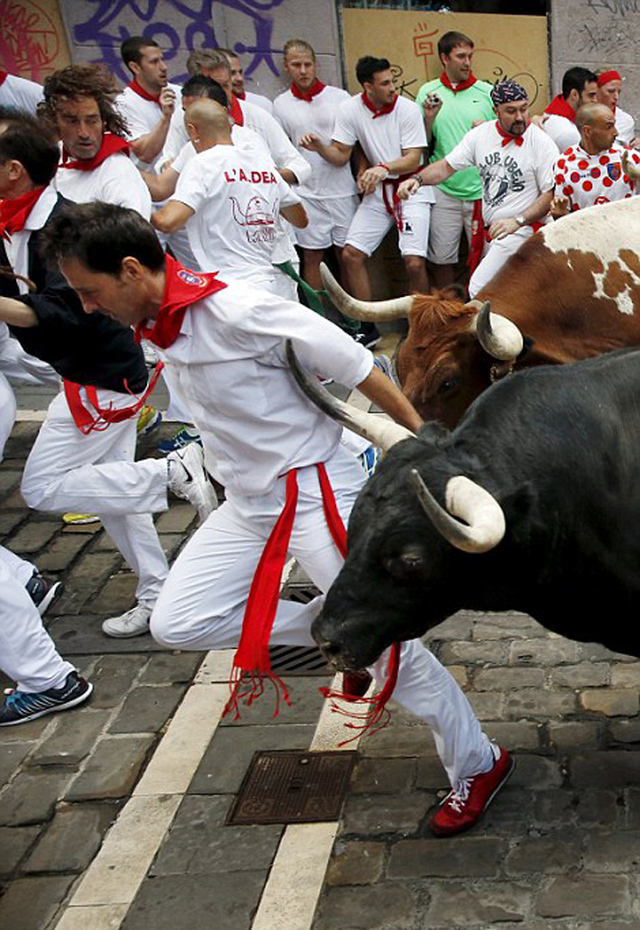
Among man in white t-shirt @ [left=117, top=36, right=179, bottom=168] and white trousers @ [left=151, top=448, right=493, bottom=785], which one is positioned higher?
man in white t-shirt @ [left=117, top=36, right=179, bottom=168]

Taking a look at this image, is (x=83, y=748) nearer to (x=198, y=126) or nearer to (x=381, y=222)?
(x=198, y=126)

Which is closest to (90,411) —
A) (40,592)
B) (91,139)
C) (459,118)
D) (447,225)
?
(40,592)

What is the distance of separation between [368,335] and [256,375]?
19.2 ft

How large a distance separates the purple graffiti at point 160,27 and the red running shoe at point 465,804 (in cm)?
769

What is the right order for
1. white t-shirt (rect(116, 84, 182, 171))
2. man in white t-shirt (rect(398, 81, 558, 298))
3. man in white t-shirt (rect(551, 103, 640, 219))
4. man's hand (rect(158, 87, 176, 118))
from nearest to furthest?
man in white t-shirt (rect(551, 103, 640, 219)) < man in white t-shirt (rect(398, 81, 558, 298)) < man's hand (rect(158, 87, 176, 118)) < white t-shirt (rect(116, 84, 182, 171))

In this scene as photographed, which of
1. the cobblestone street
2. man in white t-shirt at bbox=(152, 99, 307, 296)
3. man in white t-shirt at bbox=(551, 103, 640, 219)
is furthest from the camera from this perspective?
man in white t-shirt at bbox=(551, 103, 640, 219)

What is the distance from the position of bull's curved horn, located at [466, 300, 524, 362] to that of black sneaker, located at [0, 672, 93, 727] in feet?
7.68

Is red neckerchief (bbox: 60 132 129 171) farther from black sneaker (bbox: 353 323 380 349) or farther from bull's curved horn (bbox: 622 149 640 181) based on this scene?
black sneaker (bbox: 353 323 380 349)

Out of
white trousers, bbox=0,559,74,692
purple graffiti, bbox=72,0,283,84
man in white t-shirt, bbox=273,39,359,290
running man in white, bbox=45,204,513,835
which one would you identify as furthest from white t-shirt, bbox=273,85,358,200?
running man in white, bbox=45,204,513,835

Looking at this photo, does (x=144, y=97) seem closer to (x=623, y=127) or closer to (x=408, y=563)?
(x=623, y=127)

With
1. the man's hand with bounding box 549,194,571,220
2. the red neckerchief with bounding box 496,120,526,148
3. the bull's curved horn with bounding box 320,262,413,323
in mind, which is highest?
the bull's curved horn with bounding box 320,262,413,323

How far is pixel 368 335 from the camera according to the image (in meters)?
9.54

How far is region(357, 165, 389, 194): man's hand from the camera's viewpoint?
9.41 metres

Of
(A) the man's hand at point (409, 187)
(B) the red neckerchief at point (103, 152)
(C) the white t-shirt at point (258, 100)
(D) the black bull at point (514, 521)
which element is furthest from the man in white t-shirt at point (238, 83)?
(D) the black bull at point (514, 521)
